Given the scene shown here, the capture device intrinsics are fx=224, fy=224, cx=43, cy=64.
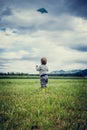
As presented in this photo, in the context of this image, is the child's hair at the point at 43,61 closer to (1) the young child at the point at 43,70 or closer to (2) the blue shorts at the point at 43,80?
(1) the young child at the point at 43,70

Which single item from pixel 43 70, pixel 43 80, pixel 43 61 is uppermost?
pixel 43 61

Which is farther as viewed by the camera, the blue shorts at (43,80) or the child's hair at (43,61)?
the child's hair at (43,61)

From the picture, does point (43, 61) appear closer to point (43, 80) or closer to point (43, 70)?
point (43, 70)

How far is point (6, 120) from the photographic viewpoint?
411 centimetres

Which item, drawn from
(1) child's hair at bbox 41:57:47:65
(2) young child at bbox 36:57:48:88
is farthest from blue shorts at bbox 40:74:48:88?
(1) child's hair at bbox 41:57:47:65

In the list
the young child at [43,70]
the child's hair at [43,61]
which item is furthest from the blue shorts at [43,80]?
the child's hair at [43,61]

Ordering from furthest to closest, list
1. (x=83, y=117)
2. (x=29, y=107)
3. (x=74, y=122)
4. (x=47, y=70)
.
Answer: (x=47, y=70)
(x=29, y=107)
(x=83, y=117)
(x=74, y=122)

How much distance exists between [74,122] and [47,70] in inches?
352

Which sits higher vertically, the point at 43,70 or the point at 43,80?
the point at 43,70

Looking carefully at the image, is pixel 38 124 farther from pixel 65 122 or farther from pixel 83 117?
pixel 83 117

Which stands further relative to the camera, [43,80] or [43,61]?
[43,61]

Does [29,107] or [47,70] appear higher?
[47,70]

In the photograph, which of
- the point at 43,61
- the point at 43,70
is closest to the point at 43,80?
the point at 43,70

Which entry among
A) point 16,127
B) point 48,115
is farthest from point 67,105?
point 16,127
